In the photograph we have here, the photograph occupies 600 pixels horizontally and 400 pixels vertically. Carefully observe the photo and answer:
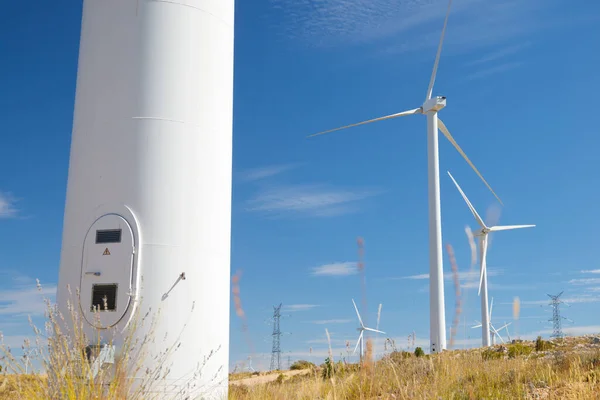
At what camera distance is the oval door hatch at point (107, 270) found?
10.3 metres

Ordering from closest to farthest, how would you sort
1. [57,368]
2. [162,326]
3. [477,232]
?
[57,368]
[162,326]
[477,232]

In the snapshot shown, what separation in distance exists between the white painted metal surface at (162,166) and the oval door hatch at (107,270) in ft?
0.38

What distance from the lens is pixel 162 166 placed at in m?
10.7

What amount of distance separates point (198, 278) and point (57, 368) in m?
2.99

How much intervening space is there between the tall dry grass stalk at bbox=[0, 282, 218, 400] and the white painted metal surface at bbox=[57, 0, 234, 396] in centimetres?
13

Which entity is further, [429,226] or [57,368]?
[429,226]

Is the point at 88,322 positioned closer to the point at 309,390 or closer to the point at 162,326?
the point at 162,326

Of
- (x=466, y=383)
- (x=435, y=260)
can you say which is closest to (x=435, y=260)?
(x=435, y=260)

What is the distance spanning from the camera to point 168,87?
11.0 metres

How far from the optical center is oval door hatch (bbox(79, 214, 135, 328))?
10.3 m

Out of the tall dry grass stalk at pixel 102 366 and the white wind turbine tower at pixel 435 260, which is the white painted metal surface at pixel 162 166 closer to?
the tall dry grass stalk at pixel 102 366

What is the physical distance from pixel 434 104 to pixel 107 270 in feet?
92.5

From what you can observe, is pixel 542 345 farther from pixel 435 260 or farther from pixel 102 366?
pixel 102 366

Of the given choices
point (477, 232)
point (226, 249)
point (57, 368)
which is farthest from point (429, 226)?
point (57, 368)
